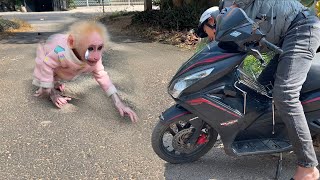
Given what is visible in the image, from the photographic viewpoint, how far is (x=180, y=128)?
2895 mm

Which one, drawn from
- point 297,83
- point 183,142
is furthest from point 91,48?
point 297,83

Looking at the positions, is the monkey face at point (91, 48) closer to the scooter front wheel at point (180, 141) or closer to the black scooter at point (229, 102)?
the black scooter at point (229, 102)

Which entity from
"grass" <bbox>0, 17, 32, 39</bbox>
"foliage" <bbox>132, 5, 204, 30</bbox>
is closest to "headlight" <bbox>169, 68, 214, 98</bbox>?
"foliage" <bbox>132, 5, 204, 30</bbox>

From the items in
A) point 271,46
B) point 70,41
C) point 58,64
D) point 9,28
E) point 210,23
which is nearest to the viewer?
point 70,41

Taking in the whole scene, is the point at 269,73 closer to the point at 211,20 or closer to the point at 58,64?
the point at 211,20

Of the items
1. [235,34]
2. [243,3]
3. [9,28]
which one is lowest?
[9,28]

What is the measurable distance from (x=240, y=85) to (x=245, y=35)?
45cm

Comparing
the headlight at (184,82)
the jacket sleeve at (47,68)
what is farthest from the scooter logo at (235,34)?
the jacket sleeve at (47,68)

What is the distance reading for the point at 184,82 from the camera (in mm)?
2625

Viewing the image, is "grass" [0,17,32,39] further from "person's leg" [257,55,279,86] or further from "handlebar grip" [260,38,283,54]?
"handlebar grip" [260,38,283,54]

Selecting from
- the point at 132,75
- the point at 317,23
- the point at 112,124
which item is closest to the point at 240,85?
the point at 317,23

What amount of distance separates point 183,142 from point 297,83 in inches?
39.3

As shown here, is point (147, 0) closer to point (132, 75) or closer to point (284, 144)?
point (132, 75)

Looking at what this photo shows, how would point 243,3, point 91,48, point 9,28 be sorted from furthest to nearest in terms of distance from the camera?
point 9,28
point 243,3
point 91,48
